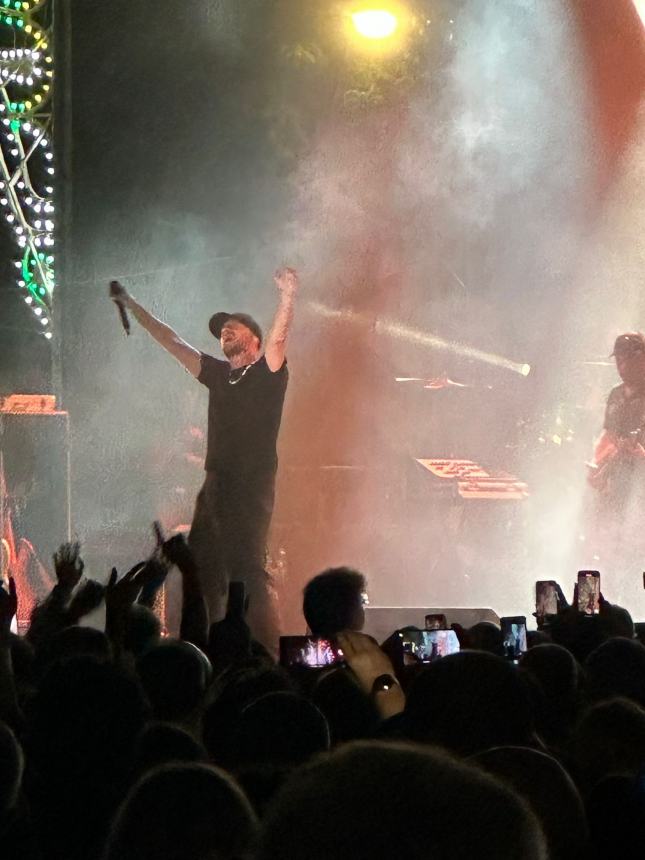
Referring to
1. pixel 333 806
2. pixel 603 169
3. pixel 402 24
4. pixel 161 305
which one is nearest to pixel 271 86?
pixel 402 24

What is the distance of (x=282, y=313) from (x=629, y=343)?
3167 millimetres

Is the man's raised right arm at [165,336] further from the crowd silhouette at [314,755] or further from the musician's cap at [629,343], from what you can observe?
the crowd silhouette at [314,755]

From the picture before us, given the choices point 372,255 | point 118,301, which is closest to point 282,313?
point 372,255

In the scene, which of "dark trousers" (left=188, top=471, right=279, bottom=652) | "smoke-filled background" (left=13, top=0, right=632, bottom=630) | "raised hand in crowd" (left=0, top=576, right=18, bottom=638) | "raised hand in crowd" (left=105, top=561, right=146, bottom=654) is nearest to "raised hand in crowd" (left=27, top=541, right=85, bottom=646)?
"raised hand in crowd" (left=105, top=561, right=146, bottom=654)

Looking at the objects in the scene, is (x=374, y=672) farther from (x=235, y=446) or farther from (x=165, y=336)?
(x=165, y=336)

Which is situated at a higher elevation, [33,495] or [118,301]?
[118,301]

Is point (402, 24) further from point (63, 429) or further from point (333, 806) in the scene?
point (333, 806)

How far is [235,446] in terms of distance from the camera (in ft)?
31.0

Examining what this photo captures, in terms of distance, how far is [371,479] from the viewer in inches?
394

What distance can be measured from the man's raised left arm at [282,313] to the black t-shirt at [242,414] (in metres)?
0.15

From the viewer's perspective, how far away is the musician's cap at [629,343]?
35.2ft

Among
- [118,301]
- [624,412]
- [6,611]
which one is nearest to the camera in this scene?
[6,611]

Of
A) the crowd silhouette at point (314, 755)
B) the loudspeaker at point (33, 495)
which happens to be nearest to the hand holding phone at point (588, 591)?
the crowd silhouette at point (314, 755)

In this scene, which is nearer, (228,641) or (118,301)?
(228,641)
